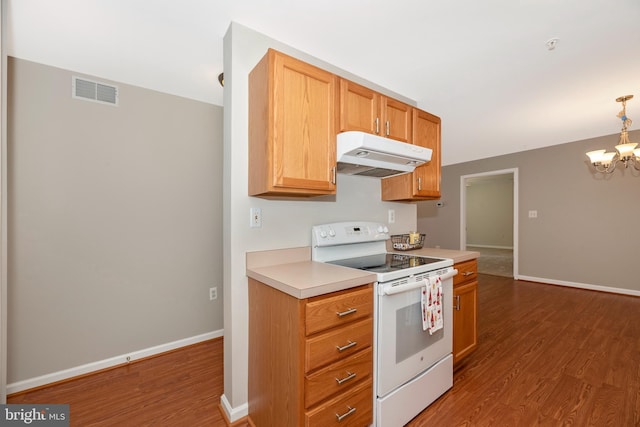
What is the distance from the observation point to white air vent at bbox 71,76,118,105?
2107 millimetres

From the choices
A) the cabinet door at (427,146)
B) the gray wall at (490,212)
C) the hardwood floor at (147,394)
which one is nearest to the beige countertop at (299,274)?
the hardwood floor at (147,394)

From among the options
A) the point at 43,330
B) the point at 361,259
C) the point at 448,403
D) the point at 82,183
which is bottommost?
the point at 448,403

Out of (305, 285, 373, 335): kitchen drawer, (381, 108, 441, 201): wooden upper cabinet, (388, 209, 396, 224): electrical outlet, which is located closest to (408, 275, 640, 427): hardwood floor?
(305, 285, 373, 335): kitchen drawer

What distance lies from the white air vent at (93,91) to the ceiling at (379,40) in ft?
0.27

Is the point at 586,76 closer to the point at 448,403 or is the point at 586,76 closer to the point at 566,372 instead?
the point at 566,372

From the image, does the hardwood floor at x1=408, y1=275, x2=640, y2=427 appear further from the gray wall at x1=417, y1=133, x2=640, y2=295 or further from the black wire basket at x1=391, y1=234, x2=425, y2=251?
the black wire basket at x1=391, y1=234, x2=425, y2=251

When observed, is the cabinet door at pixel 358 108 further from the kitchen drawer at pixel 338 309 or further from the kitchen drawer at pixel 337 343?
the kitchen drawer at pixel 337 343

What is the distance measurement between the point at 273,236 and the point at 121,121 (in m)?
1.70

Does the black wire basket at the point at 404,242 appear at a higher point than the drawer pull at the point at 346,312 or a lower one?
higher

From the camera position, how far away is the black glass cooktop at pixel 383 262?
5.92 ft

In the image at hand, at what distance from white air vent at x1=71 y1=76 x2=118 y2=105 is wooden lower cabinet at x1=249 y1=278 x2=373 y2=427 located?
2.04 meters

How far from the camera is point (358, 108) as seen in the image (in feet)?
6.16

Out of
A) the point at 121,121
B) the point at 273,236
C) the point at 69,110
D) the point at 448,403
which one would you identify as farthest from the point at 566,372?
the point at 69,110

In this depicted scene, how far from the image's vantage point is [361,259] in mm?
2094
